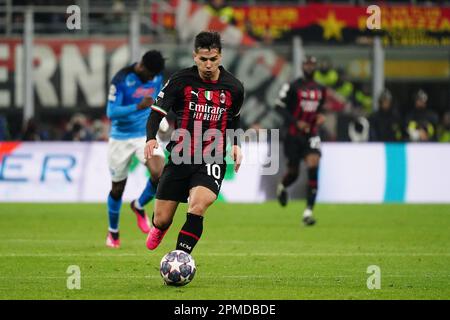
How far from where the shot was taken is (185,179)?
10.9m

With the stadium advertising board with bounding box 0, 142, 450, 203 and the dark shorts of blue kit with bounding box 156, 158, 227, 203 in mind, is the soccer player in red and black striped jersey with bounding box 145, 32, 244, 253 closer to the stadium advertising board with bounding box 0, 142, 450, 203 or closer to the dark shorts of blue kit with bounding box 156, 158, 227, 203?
the dark shorts of blue kit with bounding box 156, 158, 227, 203

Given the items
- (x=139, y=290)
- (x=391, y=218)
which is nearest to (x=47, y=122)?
(x=391, y=218)

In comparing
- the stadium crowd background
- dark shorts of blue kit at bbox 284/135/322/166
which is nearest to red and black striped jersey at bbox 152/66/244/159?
dark shorts of blue kit at bbox 284/135/322/166

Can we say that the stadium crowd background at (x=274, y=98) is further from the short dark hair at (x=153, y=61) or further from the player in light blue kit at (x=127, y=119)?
the short dark hair at (x=153, y=61)

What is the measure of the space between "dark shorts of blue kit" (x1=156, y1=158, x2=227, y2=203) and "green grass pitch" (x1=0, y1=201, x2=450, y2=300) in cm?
81

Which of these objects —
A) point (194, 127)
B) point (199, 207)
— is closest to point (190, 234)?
point (199, 207)

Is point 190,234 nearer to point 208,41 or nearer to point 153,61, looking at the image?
point 208,41

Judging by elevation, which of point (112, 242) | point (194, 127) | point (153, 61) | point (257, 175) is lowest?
point (257, 175)

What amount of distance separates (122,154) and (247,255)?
246 cm

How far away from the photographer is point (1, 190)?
22344 mm

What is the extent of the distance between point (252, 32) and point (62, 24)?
6.01m

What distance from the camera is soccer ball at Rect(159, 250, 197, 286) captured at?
33.3 feet
